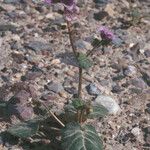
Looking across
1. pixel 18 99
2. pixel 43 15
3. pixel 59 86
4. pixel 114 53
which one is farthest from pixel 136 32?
pixel 18 99

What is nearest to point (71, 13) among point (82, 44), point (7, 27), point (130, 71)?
point (130, 71)

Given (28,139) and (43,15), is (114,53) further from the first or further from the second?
(28,139)

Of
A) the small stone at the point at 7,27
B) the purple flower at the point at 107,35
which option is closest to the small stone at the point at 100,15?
the small stone at the point at 7,27

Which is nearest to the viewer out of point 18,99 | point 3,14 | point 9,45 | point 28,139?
point 28,139

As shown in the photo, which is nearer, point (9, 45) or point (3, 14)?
point (9, 45)

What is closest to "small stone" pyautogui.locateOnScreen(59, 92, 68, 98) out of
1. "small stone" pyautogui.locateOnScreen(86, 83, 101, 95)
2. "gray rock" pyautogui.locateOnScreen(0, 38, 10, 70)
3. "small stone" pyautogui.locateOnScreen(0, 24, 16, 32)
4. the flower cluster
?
"small stone" pyautogui.locateOnScreen(86, 83, 101, 95)

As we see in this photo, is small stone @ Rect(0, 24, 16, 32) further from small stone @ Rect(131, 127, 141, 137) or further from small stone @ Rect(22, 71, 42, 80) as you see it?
small stone @ Rect(131, 127, 141, 137)

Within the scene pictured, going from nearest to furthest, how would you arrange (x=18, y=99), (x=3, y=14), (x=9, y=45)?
(x=18, y=99) → (x=9, y=45) → (x=3, y=14)
